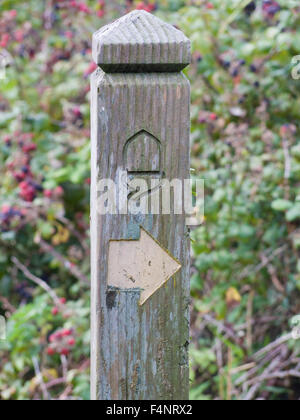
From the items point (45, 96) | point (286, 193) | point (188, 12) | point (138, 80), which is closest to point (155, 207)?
point (138, 80)

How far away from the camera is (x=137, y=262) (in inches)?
41.7

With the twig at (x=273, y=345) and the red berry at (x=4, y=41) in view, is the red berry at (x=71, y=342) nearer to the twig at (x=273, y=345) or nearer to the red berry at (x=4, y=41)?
the twig at (x=273, y=345)

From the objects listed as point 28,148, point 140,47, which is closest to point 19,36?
point 28,148

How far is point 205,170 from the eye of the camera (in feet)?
8.73

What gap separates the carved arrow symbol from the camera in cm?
106

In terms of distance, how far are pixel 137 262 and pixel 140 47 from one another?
37 cm

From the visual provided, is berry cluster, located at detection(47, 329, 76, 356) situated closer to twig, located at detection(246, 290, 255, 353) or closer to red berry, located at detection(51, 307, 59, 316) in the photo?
red berry, located at detection(51, 307, 59, 316)

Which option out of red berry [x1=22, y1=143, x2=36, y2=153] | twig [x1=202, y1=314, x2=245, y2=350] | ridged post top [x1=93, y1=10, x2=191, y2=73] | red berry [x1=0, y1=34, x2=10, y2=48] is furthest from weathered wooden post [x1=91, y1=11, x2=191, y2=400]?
red berry [x1=0, y1=34, x2=10, y2=48]

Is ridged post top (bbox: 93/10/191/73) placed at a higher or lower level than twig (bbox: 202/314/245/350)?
higher

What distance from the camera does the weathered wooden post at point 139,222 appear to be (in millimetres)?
1019

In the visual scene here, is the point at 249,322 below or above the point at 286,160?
below

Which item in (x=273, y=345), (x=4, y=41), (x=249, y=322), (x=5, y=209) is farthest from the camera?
(x=4, y=41)

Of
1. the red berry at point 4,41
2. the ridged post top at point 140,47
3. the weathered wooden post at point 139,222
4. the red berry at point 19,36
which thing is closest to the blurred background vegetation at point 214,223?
the red berry at point 4,41

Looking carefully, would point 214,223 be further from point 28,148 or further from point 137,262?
point 137,262
